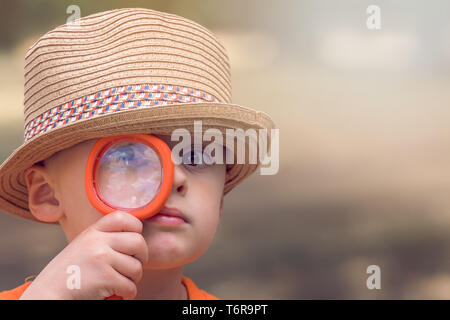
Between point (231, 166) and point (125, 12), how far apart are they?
0.59m

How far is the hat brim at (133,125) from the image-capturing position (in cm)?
141

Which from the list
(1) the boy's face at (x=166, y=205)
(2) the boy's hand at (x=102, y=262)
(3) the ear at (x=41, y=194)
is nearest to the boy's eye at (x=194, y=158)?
(1) the boy's face at (x=166, y=205)

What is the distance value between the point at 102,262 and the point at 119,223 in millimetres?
100

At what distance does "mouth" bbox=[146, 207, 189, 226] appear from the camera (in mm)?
1419

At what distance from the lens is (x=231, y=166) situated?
183 cm

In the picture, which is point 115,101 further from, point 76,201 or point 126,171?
point 76,201

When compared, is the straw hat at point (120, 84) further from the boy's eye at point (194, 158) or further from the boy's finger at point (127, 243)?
the boy's finger at point (127, 243)

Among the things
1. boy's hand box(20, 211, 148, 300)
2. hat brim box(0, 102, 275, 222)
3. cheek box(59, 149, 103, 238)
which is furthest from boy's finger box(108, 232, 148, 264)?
hat brim box(0, 102, 275, 222)

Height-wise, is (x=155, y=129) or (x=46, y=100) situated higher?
(x=46, y=100)

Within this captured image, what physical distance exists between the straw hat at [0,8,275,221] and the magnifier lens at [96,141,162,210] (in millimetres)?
52

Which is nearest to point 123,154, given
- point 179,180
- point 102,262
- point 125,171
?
point 125,171
